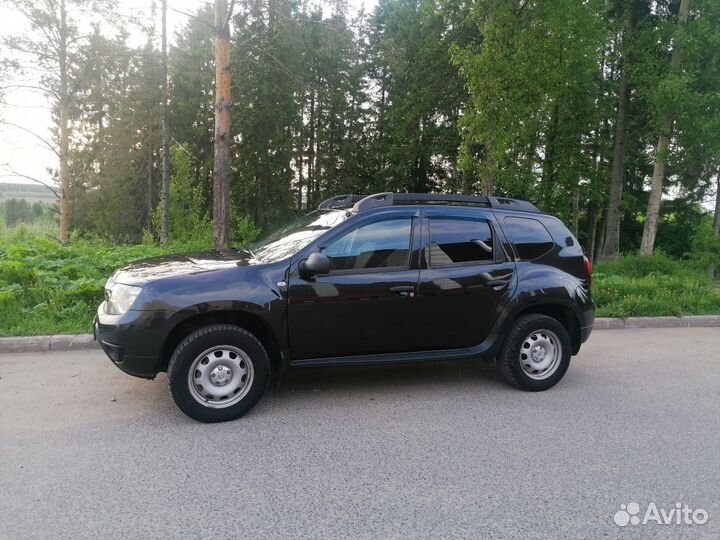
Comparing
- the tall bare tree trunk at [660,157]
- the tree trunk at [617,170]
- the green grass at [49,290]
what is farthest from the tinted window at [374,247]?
the tree trunk at [617,170]

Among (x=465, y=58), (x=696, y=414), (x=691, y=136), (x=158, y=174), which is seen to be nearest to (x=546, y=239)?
(x=696, y=414)

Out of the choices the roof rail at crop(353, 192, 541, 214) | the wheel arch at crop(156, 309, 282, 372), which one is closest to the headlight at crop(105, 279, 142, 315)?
the wheel arch at crop(156, 309, 282, 372)

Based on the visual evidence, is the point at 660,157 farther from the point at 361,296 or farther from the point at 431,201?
the point at 361,296

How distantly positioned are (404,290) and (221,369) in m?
1.68

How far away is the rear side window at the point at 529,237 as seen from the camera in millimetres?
5055

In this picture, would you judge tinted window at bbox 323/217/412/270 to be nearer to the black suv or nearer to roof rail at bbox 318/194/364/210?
the black suv

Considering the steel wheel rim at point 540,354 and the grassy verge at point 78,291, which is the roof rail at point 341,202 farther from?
the grassy verge at point 78,291

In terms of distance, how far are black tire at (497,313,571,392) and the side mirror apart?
197 centimetres

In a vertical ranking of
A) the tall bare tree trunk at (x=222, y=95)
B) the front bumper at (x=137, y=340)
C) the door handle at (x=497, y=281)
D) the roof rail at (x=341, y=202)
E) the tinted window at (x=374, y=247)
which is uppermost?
the tall bare tree trunk at (x=222, y=95)

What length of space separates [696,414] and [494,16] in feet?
33.8

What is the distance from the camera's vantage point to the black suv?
4.06 metres

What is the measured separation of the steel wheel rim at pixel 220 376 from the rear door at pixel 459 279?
5.21ft

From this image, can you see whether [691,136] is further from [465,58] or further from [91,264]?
[91,264]

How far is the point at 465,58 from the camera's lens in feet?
38.9
